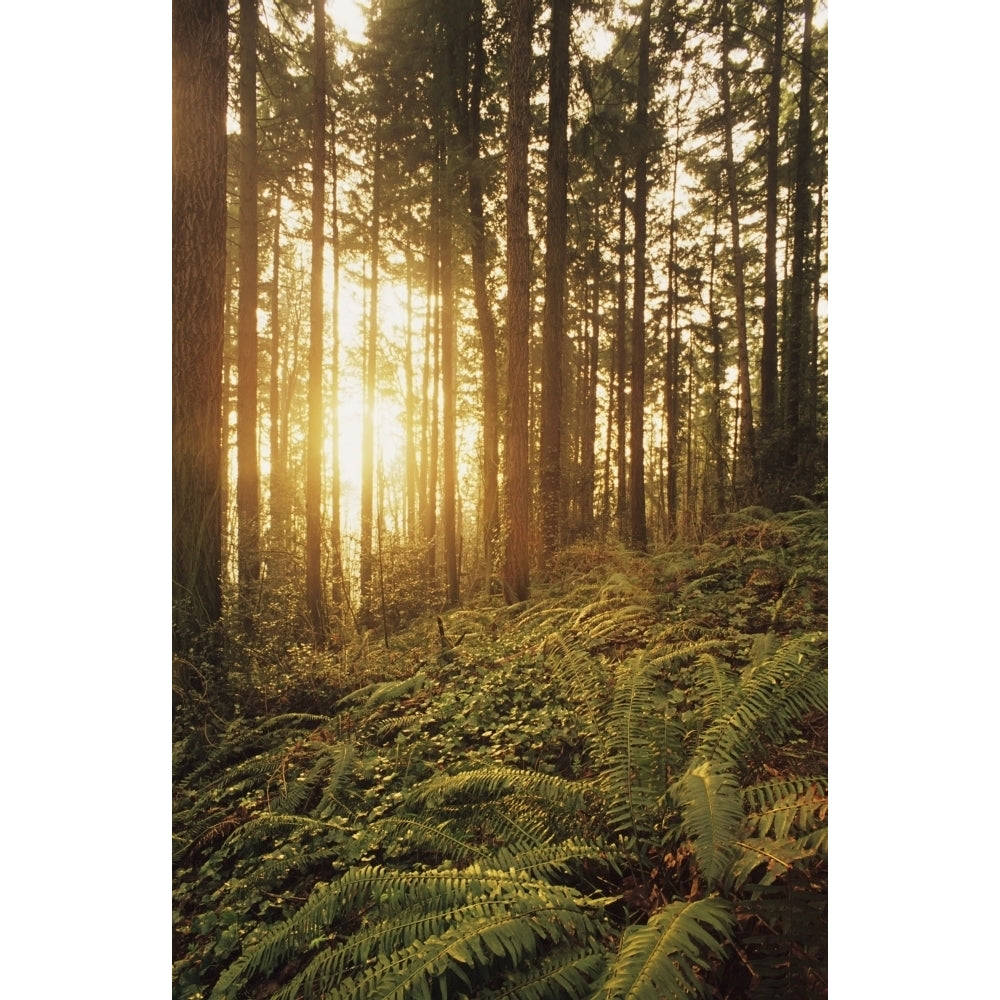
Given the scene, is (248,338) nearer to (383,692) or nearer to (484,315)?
(484,315)

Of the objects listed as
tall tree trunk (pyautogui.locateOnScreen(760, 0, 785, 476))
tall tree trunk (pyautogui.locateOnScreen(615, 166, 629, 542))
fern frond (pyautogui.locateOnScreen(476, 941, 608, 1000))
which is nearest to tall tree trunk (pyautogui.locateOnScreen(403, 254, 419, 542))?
tall tree trunk (pyautogui.locateOnScreen(615, 166, 629, 542))

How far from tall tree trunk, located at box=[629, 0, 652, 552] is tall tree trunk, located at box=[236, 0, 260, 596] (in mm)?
2038

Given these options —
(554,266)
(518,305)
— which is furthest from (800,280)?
(518,305)

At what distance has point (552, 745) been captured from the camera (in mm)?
2094

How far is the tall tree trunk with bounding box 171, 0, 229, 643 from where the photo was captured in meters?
2.68

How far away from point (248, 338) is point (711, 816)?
3.40m

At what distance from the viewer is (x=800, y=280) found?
2098 millimetres

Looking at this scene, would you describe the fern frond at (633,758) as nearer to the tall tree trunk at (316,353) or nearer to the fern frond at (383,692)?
the fern frond at (383,692)

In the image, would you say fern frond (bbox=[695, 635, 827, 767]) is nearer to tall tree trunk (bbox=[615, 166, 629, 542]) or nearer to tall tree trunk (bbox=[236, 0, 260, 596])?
tall tree trunk (bbox=[615, 166, 629, 542])

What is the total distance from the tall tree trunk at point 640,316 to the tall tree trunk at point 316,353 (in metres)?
1.72

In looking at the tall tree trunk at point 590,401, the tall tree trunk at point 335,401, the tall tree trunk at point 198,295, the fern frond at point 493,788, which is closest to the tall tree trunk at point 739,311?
the tall tree trunk at point 590,401
